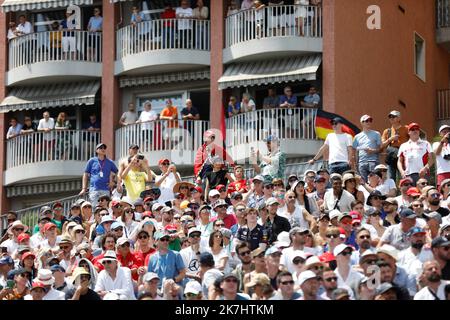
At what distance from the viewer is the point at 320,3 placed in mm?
41312

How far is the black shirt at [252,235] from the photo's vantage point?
2602cm

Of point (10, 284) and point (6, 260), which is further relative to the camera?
point (6, 260)

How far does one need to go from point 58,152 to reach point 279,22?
7.33 meters

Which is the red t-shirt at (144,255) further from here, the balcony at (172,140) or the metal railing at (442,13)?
the metal railing at (442,13)

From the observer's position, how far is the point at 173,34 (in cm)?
4297

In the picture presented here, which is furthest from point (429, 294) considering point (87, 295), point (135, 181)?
point (135, 181)

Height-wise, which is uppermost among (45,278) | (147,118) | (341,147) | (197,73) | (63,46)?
(63,46)

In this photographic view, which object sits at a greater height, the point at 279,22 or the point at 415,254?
the point at 279,22

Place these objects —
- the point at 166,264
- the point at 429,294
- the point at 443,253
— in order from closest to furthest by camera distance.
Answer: the point at 429,294 < the point at 443,253 < the point at 166,264

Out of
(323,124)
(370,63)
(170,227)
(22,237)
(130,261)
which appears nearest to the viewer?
(130,261)

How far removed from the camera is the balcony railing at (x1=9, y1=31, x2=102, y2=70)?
44.4m

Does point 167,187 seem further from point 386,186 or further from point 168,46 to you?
point 168,46

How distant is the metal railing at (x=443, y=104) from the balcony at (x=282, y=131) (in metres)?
6.15
